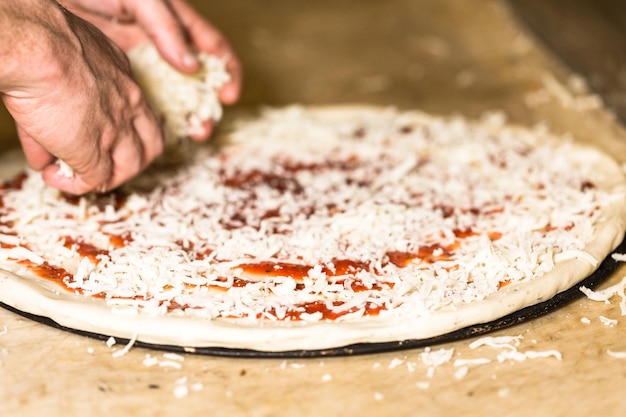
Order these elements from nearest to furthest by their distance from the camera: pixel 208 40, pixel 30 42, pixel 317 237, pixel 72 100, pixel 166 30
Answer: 1. pixel 30 42
2. pixel 72 100
3. pixel 317 237
4. pixel 166 30
5. pixel 208 40

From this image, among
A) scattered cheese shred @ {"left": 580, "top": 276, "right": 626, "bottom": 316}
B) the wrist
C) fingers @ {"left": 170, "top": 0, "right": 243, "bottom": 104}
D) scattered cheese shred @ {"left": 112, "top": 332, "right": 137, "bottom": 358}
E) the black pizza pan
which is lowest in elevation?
scattered cheese shred @ {"left": 112, "top": 332, "right": 137, "bottom": 358}

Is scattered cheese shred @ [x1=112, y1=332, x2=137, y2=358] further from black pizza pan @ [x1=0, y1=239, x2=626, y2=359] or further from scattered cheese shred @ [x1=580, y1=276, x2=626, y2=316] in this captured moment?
scattered cheese shred @ [x1=580, y1=276, x2=626, y2=316]

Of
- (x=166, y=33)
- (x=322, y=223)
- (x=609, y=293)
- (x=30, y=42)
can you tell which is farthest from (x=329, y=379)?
(x=166, y=33)

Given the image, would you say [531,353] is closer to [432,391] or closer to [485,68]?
[432,391]

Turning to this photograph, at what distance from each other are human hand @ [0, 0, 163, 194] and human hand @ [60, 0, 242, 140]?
0.28 m

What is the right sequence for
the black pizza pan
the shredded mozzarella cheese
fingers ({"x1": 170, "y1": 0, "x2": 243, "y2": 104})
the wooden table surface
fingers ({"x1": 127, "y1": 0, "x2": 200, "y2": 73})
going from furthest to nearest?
fingers ({"x1": 170, "y1": 0, "x2": 243, "y2": 104}) → fingers ({"x1": 127, "y1": 0, "x2": 200, "y2": 73}) → the shredded mozzarella cheese → the black pizza pan → the wooden table surface

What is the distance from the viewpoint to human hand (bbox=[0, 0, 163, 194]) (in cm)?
157

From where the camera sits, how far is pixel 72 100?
5.56ft

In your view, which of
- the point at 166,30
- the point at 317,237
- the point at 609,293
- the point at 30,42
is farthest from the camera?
the point at 166,30

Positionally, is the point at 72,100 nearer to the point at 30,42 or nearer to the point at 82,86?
the point at 82,86

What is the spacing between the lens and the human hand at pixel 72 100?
5.16ft

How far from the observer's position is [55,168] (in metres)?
1.96

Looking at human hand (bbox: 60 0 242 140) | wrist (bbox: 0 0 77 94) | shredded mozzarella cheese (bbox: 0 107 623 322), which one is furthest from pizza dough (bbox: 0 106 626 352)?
wrist (bbox: 0 0 77 94)

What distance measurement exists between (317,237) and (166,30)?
0.74m
